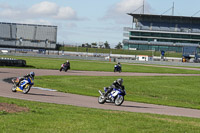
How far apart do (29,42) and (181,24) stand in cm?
5693

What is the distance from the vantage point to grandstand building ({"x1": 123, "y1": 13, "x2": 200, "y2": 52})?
136375 millimetres

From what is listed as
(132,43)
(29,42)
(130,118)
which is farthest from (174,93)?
(132,43)

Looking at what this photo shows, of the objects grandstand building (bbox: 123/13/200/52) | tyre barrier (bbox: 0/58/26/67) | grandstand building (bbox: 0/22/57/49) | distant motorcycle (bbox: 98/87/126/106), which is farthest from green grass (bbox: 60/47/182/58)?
distant motorcycle (bbox: 98/87/126/106)

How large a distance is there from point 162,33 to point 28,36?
48.0 meters

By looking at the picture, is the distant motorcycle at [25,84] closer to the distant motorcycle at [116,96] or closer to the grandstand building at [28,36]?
the distant motorcycle at [116,96]

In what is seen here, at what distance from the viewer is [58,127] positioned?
10.1 metres

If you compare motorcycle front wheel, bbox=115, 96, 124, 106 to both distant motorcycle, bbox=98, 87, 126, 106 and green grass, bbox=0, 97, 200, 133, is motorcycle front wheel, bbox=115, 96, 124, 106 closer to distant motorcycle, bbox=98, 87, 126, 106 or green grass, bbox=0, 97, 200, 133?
distant motorcycle, bbox=98, 87, 126, 106

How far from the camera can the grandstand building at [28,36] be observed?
119m

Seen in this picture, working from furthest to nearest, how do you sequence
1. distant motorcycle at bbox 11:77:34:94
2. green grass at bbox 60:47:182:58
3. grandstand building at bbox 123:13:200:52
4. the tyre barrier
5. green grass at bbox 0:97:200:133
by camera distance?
grandstand building at bbox 123:13:200:52 → green grass at bbox 60:47:182:58 → the tyre barrier → distant motorcycle at bbox 11:77:34:94 → green grass at bbox 0:97:200:133

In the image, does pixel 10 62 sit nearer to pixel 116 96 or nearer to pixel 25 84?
pixel 25 84

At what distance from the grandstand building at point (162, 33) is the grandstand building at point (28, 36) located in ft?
94.2

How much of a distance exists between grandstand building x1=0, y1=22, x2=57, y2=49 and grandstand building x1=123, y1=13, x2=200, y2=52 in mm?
28711

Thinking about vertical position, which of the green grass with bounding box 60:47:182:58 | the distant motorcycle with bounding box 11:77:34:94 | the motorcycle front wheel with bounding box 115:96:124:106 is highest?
the green grass with bounding box 60:47:182:58

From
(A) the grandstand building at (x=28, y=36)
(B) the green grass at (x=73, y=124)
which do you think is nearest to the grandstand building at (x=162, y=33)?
(A) the grandstand building at (x=28, y=36)
